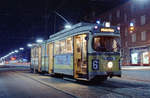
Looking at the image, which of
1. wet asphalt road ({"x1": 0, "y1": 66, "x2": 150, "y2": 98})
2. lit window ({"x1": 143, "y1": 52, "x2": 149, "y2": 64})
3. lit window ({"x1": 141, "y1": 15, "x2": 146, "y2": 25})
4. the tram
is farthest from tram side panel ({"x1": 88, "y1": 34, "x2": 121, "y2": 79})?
lit window ({"x1": 141, "y1": 15, "x2": 146, "y2": 25})

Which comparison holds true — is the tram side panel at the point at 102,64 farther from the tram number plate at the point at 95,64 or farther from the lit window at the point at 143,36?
the lit window at the point at 143,36

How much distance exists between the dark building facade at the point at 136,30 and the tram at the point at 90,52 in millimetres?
28090

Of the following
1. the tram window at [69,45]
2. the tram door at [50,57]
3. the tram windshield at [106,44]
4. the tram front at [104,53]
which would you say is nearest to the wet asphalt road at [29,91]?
the tram front at [104,53]

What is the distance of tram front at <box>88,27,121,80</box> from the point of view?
14469mm

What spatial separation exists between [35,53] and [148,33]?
23601 millimetres

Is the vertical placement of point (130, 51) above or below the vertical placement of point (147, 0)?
below

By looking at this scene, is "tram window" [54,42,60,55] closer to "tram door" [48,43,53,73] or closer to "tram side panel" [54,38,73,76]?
"tram side panel" [54,38,73,76]

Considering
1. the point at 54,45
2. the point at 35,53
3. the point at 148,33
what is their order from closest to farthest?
the point at 54,45 → the point at 35,53 → the point at 148,33

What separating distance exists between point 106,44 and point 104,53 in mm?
A: 811

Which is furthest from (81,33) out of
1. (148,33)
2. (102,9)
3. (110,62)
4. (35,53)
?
(102,9)

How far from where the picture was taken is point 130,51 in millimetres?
50688

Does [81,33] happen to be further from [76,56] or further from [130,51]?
[130,51]

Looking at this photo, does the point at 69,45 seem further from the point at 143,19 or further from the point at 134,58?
the point at 134,58

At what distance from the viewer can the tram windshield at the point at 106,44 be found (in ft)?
49.2
